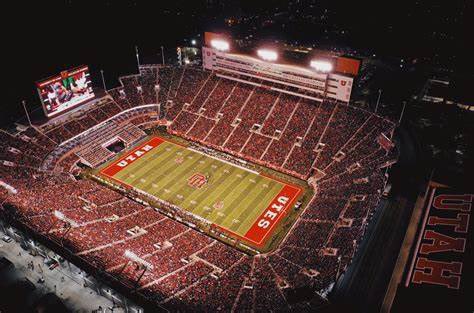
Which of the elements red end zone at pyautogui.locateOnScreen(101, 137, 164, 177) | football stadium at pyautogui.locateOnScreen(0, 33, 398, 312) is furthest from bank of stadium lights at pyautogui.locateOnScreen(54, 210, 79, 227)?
red end zone at pyautogui.locateOnScreen(101, 137, 164, 177)

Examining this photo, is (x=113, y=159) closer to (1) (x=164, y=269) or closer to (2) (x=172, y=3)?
(1) (x=164, y=269)

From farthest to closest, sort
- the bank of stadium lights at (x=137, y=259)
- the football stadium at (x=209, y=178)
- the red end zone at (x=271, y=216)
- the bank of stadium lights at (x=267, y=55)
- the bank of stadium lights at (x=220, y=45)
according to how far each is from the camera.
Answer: the bank of stadium lights at (x=220, y=45), the bank of stadium lights at (x=267, y=55), the red end zone at (x=271, y=216), the football stadium at (x=209, y=178), the bank of stadium lights at (x=137, y=259)

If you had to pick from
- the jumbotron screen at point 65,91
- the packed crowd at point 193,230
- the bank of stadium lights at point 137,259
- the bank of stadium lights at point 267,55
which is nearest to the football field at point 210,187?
the packed crowd at point 193,230

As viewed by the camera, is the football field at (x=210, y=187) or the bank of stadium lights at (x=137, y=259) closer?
the bank of stadium lights at (x=137, y=259)

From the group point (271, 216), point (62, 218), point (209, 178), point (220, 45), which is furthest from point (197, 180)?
point (220, 45)

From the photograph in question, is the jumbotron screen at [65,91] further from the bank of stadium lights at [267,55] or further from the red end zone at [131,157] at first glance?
the bank of stadium lights at [267,55]

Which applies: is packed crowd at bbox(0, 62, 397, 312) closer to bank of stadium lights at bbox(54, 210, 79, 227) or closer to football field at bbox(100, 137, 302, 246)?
bank of stadium lights at bbox(54, 210, 79, 227)
